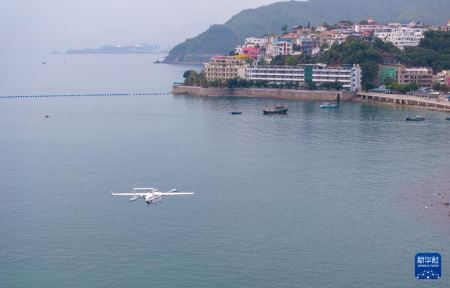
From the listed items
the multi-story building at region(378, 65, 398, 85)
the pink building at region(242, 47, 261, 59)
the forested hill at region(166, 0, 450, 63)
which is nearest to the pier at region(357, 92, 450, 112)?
the multi-story building at region(378, 65, 398, 85)

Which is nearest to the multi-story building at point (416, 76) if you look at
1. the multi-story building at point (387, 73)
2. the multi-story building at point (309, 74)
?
the multi-story building at point (387, 73)

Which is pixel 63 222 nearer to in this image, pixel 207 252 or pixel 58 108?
pixel 207 252

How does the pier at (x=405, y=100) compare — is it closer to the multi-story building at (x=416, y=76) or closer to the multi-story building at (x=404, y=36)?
the multi-story building at (x=416, y=76)

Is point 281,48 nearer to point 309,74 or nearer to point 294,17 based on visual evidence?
point 309,74

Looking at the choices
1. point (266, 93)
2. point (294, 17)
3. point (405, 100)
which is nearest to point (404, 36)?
point (266, 93)

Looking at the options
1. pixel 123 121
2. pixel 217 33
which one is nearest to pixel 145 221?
pixel 123 121

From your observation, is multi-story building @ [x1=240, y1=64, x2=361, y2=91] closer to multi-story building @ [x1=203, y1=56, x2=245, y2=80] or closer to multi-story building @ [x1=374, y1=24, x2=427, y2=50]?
multi-story building @ [x1=203, y1=56, x2=245, y2=80]
